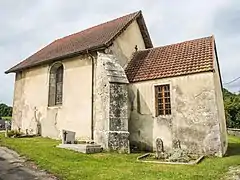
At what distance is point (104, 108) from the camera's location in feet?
46.2

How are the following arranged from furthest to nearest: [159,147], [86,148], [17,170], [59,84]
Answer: [59,84] < [159,147] < [86,148] < [17,170]

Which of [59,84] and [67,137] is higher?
[59,84]

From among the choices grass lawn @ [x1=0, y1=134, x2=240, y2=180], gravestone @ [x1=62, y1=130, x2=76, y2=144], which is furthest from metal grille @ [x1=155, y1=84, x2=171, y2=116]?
gravestone @ [x1=62, y1=130, x2=76, y2=144]

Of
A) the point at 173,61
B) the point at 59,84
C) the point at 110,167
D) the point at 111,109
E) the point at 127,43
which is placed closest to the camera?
the point at 110,167

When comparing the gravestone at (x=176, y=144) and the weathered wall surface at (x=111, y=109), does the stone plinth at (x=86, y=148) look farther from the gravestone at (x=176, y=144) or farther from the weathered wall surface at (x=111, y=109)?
the gravestone at (x=176, y=144)

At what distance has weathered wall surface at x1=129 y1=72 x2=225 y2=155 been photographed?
42.5ft

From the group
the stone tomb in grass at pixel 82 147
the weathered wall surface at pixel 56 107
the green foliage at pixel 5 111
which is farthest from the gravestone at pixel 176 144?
the green foliage at pixel 5 111

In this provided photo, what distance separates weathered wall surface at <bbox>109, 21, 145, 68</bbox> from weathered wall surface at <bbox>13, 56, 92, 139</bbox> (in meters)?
2.05

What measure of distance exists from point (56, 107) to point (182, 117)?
8.72 m

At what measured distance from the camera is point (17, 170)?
8789mm

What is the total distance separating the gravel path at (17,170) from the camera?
797cm

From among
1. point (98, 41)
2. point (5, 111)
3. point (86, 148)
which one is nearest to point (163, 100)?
point (86, 148)

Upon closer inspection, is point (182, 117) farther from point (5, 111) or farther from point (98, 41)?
point (5, 111)

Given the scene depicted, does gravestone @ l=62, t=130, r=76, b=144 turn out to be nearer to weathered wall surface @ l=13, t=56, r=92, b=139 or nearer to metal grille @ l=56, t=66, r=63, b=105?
weathered wall surface @ l=13, t=56, r=92, b=139
